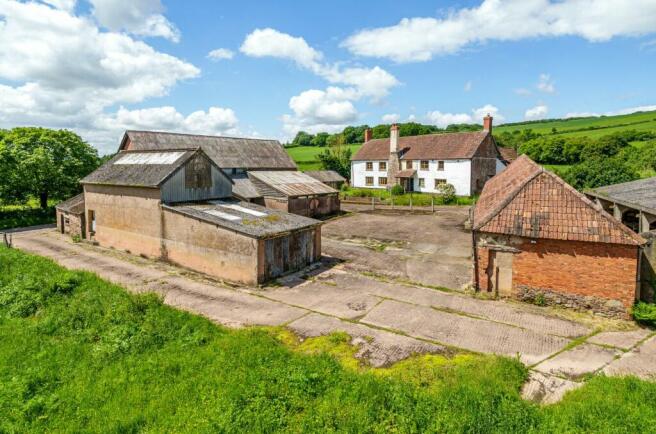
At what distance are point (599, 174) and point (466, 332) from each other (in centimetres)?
2755

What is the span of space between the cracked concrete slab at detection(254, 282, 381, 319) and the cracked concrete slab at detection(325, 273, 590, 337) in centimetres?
68

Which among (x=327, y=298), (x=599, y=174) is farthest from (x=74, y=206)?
(x=599, y=174)

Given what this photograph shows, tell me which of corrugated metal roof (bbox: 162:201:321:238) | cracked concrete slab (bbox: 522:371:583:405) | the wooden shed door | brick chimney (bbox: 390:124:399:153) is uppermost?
brick chimney (bbox: 390:124:399:153)

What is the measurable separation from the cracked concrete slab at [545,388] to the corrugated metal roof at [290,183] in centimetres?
2270

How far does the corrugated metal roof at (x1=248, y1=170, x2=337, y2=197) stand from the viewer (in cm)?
3137

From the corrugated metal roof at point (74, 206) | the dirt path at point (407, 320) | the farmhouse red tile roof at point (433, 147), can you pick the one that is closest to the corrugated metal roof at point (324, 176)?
the farmhouse red tile roof at point (433, 147)

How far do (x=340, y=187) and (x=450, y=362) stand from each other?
39.5 metres

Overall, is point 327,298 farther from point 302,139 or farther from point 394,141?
point 302,139

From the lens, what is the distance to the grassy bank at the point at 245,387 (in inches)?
305

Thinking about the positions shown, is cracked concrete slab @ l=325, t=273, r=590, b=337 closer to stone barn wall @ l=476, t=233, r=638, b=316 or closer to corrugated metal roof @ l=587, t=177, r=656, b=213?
stone barn wall @ l=476, t=233, r=638, b=316

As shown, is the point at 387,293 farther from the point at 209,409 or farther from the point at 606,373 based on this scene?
the point at 209,409

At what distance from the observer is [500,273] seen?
49.5ft

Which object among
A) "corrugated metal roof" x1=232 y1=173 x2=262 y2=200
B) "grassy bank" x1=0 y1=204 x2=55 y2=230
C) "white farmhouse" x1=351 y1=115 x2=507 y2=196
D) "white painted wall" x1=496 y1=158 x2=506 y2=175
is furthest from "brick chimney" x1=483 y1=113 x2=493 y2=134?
"grassy bank" x1=0 y1=204 x2=55 y2=230

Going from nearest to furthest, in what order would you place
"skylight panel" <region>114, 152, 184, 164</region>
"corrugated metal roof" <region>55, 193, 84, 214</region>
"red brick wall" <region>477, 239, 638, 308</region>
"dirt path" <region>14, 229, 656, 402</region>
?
"dirt path" <region>14, 229, 656, 402</region> < "red brick wall" <region>477, 239, 638, 308</region> < "skylight panel" <region>114, 152, 184, 164</region> < "corrugated metal roof" <region>55, 193, 84, 214</region>
